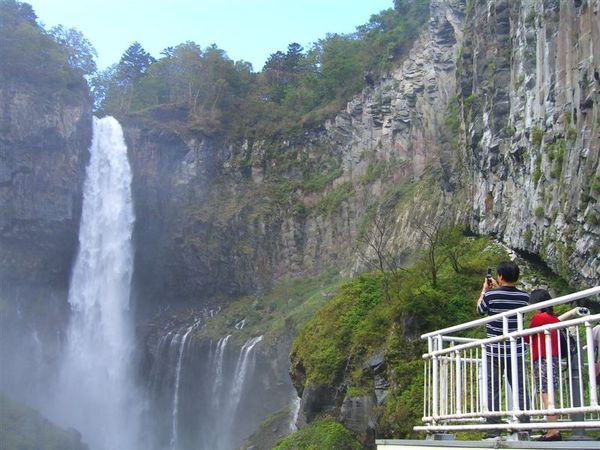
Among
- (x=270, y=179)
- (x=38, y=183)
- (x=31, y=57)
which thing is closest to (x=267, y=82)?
(x=270, y=179)

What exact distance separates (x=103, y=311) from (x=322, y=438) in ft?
91.5

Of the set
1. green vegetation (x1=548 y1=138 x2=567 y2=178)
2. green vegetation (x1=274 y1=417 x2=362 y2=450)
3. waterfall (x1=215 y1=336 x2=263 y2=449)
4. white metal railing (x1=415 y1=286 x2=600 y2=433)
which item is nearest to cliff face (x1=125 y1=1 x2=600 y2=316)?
green vegetation (x1=548 y1=138 x2=567 y2=178)

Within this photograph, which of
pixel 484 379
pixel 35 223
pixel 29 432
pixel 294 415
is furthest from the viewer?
pixel 35 223

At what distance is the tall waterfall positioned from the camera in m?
37.8

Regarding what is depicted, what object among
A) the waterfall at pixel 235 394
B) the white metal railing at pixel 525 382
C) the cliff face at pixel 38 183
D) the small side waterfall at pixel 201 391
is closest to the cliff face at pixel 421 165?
the cliff face at pixel 38 183

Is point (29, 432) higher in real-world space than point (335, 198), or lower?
lower

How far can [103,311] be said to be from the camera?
40.3m

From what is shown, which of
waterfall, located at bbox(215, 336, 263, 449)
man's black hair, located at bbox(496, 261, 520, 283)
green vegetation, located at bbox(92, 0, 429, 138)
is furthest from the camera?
green vegetation, located at bbox(92, 0, 429, 138)

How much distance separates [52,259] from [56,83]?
1051 centimetres

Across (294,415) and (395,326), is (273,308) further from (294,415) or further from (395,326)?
(395,326)

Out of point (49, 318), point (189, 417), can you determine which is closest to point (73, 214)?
point (49, 318)

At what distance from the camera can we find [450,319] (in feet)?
50.2

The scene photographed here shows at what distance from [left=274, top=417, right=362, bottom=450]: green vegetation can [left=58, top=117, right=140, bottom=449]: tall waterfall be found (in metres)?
23.3

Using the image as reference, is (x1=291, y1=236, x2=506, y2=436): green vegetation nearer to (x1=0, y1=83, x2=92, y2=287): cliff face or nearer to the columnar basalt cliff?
the columnar basalt cliff
